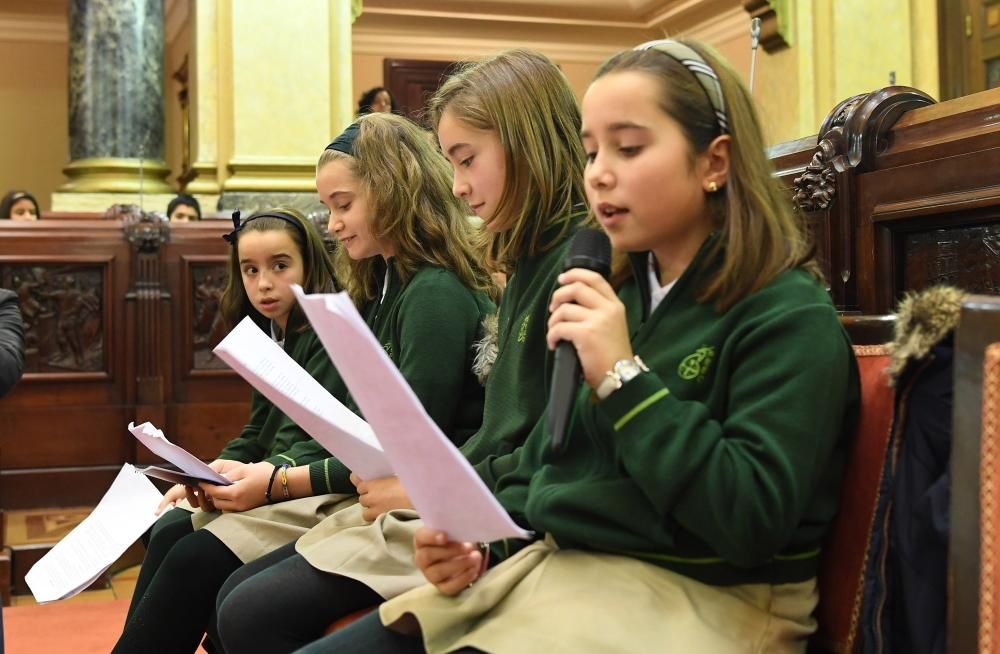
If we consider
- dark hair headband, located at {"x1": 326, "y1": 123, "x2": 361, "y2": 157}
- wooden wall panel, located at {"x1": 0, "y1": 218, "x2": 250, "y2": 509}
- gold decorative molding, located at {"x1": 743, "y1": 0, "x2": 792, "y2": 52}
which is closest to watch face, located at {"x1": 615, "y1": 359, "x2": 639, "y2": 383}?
dark hair headband, located at {"x1": 326, "y1": 123, "x2": 361, "y2": 157}

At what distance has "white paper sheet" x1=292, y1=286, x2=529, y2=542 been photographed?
3.75ft

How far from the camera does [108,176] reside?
689 centimetres

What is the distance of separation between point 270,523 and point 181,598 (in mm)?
198

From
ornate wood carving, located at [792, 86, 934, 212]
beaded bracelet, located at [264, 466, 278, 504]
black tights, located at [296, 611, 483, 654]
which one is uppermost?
ornate wood carving, located at [792, 86, 934, 212]

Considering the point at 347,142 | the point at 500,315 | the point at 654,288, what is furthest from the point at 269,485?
the point at 654,288

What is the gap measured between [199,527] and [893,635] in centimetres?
136

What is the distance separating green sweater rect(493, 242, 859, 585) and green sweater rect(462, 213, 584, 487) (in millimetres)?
313

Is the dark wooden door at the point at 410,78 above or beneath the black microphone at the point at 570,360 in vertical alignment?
above

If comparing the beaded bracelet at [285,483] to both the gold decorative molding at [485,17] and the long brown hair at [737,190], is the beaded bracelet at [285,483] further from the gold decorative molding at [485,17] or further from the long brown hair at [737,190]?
the gold decorative molding at [485,17]

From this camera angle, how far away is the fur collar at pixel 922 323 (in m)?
1.17

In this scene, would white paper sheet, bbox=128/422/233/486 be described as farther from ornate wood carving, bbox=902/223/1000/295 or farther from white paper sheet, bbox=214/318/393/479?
ornate wood carving, bbox=902/223/1000/295

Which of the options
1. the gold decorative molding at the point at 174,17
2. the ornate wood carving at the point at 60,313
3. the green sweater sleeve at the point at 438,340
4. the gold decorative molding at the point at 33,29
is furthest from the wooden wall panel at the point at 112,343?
the gold decorative molding at the point at 33,29

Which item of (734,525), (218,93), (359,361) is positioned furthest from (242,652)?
(218,93)

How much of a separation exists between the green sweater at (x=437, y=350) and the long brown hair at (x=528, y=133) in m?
0.29
